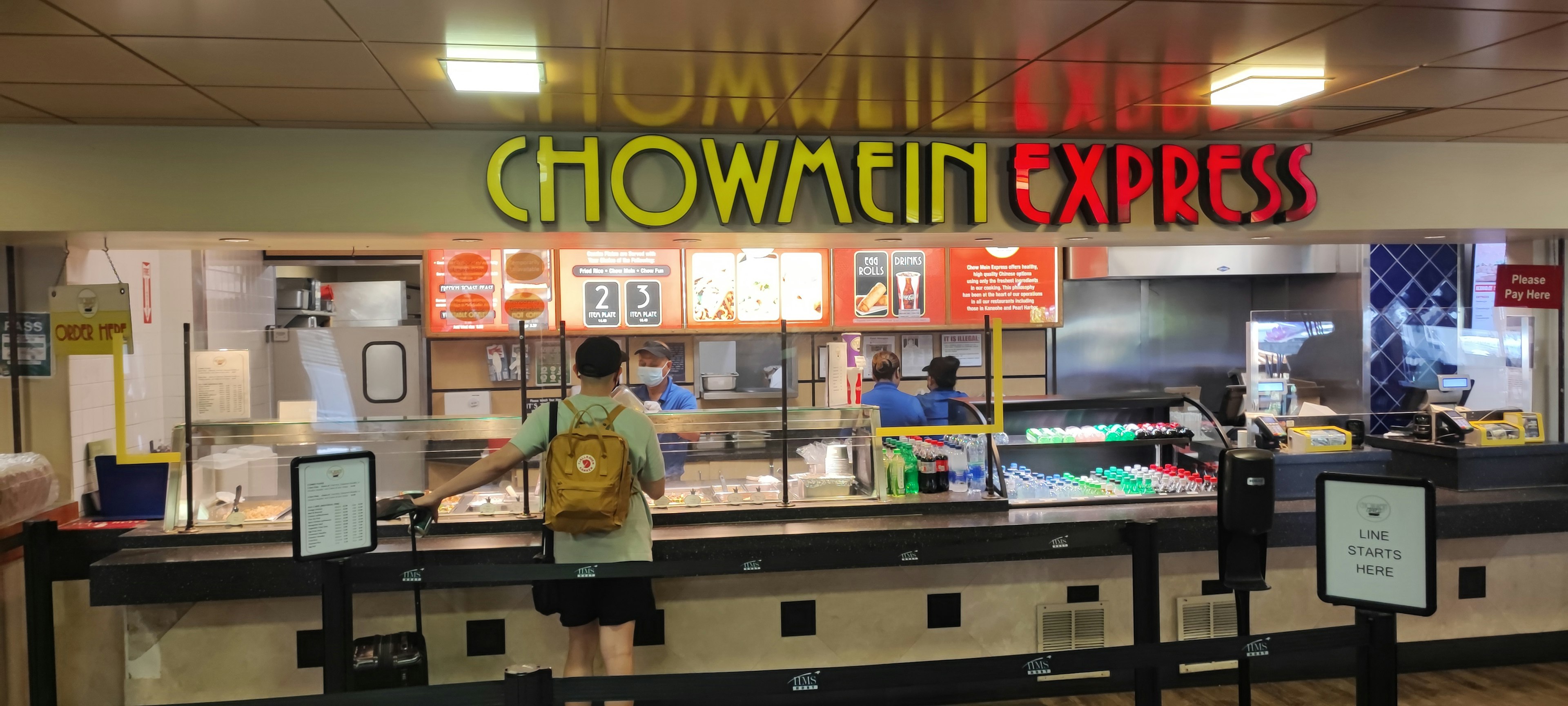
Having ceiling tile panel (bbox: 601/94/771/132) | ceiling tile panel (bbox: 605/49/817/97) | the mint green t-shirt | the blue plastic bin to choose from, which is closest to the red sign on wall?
ceiling tile panel (bbox: 601/94/771/132)

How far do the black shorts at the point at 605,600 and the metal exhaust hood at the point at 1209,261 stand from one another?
5000 millimetres

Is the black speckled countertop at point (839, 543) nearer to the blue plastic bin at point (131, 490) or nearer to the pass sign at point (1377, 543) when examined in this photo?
the blue plastic bin at point (131, 490)

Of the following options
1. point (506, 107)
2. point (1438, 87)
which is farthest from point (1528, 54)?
point (506, 107)

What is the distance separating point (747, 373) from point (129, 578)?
3879 mm

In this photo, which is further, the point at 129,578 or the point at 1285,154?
the point at 1285,154

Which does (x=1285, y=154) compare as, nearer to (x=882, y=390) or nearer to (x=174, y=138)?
(x=882, y=390)

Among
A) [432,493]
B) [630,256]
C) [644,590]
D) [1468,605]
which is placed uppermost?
[630,256]

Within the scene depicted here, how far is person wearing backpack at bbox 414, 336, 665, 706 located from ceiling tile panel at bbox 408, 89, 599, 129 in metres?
0.95

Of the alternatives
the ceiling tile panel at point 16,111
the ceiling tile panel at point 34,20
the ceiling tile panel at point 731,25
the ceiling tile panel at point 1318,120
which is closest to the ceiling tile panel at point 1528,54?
the ceiling tile panel at point 1318,120

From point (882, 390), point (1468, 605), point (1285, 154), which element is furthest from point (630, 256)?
point (1468, 605)

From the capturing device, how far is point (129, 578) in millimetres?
3727

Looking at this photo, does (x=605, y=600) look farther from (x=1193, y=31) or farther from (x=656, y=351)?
(x=1193, y=31)

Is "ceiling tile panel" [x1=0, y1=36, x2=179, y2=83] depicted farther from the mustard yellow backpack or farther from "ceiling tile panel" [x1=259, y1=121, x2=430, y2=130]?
the mustard yellow backpack

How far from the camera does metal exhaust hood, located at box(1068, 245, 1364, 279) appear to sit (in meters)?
Result: 7.30
